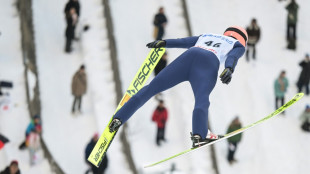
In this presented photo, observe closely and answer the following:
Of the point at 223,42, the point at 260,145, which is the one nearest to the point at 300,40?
the point at 260,145

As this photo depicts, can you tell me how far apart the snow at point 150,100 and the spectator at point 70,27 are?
0.87 feet

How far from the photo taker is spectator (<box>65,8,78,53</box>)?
58.9 feet

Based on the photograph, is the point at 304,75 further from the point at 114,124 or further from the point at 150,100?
the point at 114,124

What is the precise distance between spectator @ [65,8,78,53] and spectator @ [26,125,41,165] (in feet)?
12.5

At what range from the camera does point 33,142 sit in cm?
1516

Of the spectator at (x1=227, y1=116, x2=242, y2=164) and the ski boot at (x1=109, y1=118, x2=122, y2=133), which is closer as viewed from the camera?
the ski boot at (x1=109, y1=118, x2=122, y2=133)

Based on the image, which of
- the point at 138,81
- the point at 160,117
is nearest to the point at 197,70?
the point at 138,81

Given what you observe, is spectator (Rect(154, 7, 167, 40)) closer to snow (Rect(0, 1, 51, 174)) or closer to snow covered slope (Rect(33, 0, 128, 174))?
snow covered slope (Rect(33, 0, 128, 174))

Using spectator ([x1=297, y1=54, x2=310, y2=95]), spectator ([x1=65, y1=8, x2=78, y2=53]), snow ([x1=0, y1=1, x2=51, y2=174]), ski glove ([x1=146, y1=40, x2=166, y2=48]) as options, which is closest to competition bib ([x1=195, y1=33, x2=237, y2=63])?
ski glove ([x1=146, y1=40, x2=166, y2=48])

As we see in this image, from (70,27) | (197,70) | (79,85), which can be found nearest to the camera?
(197,70)

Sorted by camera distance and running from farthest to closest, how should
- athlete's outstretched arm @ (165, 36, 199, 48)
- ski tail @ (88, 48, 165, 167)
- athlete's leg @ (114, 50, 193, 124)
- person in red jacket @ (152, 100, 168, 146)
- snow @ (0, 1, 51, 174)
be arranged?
snow @ (0, 1, 51, 174) < person in red jacket @ (152, 100, 168, 146) < ski tail @ (88, 48, 165, 167) < athlete's outstretched arm @ (165, 36, 199, 48) < athlete's leg @ (114, 50, 193, 124)

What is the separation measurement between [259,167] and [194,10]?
5747 millimetres

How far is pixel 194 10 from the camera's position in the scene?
20281 mm

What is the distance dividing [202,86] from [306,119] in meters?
8.46
